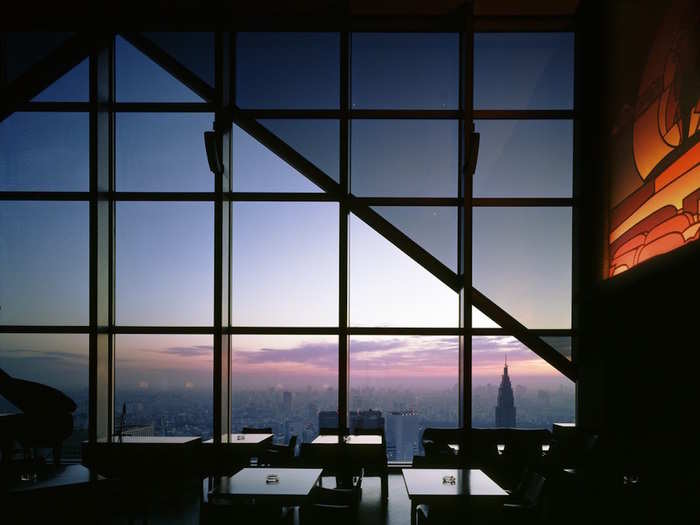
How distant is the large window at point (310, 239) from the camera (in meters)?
9.67

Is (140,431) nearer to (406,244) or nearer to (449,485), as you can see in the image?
(406,244)

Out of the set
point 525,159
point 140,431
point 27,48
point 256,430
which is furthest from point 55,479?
point 525,159

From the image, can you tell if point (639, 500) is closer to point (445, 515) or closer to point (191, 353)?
point (445, 515)

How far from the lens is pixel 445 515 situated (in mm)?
5969

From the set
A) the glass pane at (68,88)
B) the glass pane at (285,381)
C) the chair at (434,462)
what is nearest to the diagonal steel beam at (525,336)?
the chair at (434,462)

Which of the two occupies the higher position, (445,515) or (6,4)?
(6,4)

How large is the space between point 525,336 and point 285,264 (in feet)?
12.3

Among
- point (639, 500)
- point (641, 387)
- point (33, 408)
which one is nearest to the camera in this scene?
point (639, 500)

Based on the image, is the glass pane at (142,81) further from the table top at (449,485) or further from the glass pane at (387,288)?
the table top at (449,485)

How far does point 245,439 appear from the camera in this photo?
9.05m

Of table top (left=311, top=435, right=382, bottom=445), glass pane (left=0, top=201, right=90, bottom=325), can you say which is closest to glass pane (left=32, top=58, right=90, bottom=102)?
glass pane (left=0, top=201, right=90, bottom=325)

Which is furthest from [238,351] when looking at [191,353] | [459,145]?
[459,145]

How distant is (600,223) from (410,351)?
131 inches

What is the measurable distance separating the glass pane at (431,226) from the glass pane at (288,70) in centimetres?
194
